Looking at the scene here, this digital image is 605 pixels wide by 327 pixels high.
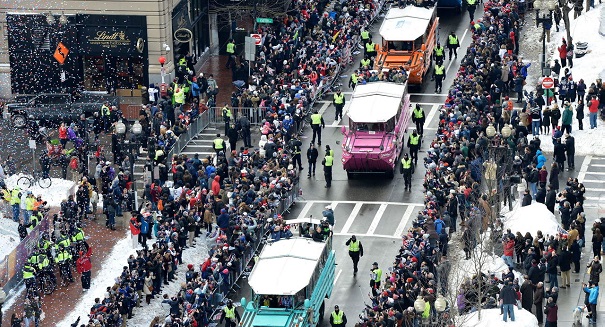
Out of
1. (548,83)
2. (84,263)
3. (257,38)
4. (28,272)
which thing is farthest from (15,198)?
(548,83)

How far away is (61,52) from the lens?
74312 mm

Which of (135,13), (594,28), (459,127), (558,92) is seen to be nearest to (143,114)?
(135,13)

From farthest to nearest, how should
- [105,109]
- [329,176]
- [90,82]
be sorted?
[90,82] < [105,109] < [329,176]

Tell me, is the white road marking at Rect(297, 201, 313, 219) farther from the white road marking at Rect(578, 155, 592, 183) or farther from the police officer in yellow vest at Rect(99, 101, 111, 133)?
the police officer in yellow vest at Rect(99, 101, 111, 133)

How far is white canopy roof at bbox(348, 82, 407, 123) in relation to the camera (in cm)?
6481

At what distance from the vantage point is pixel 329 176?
6469 centimetres

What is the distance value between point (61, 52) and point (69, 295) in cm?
1987

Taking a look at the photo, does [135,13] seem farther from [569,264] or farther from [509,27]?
[569,264]

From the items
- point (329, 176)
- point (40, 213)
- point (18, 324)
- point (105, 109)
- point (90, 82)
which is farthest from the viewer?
point (90, 82)

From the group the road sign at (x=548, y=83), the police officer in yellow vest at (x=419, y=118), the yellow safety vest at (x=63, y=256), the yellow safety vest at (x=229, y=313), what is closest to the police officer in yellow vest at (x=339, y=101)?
the police officer in yellow vest at (x=419, y=118)

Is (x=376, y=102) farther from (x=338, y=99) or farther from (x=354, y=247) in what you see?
(x=354, y=247)

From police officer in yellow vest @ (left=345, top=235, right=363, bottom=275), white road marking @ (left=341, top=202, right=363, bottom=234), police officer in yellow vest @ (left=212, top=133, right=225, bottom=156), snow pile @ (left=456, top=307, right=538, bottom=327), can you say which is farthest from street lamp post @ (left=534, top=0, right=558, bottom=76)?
snow pile @ (left=456, top=307, right=538, bottom=327)

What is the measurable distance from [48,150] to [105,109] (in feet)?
11.8

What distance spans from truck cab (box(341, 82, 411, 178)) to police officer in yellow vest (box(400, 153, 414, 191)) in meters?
0.82
